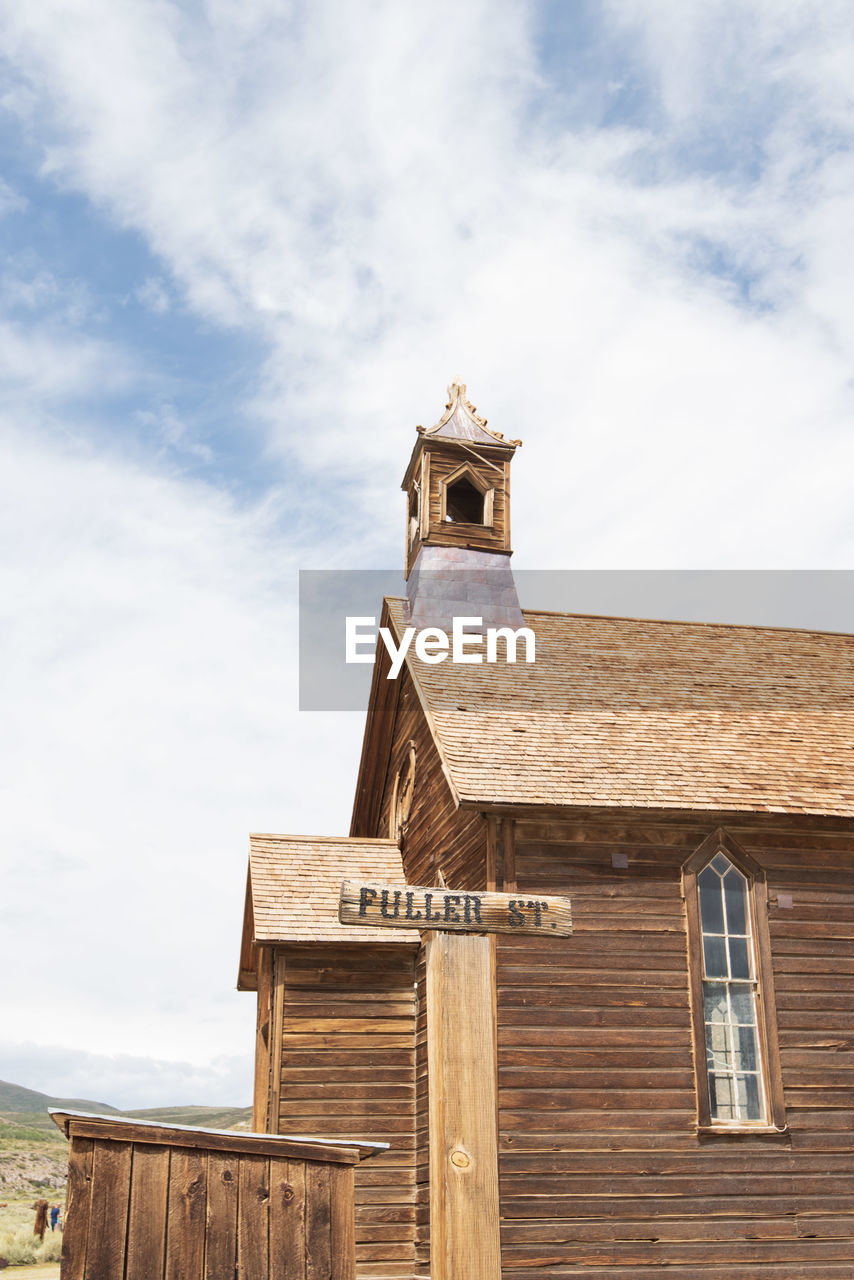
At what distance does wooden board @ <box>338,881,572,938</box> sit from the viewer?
6.42 meters

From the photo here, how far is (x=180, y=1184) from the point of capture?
6695 millimetres

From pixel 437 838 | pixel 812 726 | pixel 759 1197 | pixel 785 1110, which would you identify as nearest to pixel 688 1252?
pixel 759 1197

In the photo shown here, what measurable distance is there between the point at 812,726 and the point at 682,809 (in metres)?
4.11

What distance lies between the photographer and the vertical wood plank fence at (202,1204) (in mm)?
6465

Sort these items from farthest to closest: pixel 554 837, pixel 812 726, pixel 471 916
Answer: pixel 812 726 < pixel 554 837 < pixel 471 916

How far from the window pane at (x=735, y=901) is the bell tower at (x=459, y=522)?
21.4 ft

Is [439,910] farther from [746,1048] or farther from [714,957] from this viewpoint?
[746,1048]

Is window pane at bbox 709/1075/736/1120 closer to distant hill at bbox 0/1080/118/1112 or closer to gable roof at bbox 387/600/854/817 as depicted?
gable roof at bbox 387/600/854/817

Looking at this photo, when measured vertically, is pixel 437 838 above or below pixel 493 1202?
above

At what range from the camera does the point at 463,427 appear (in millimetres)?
22156

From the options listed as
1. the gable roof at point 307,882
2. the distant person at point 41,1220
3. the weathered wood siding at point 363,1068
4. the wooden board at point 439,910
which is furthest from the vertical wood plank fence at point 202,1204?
the distant person at point 41,1220

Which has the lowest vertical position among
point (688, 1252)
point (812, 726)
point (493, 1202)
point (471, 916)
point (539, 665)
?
point (688, 1252)

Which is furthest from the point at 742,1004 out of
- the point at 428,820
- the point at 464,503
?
the point at 464,503

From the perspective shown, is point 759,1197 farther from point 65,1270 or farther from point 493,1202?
point 65,1270
